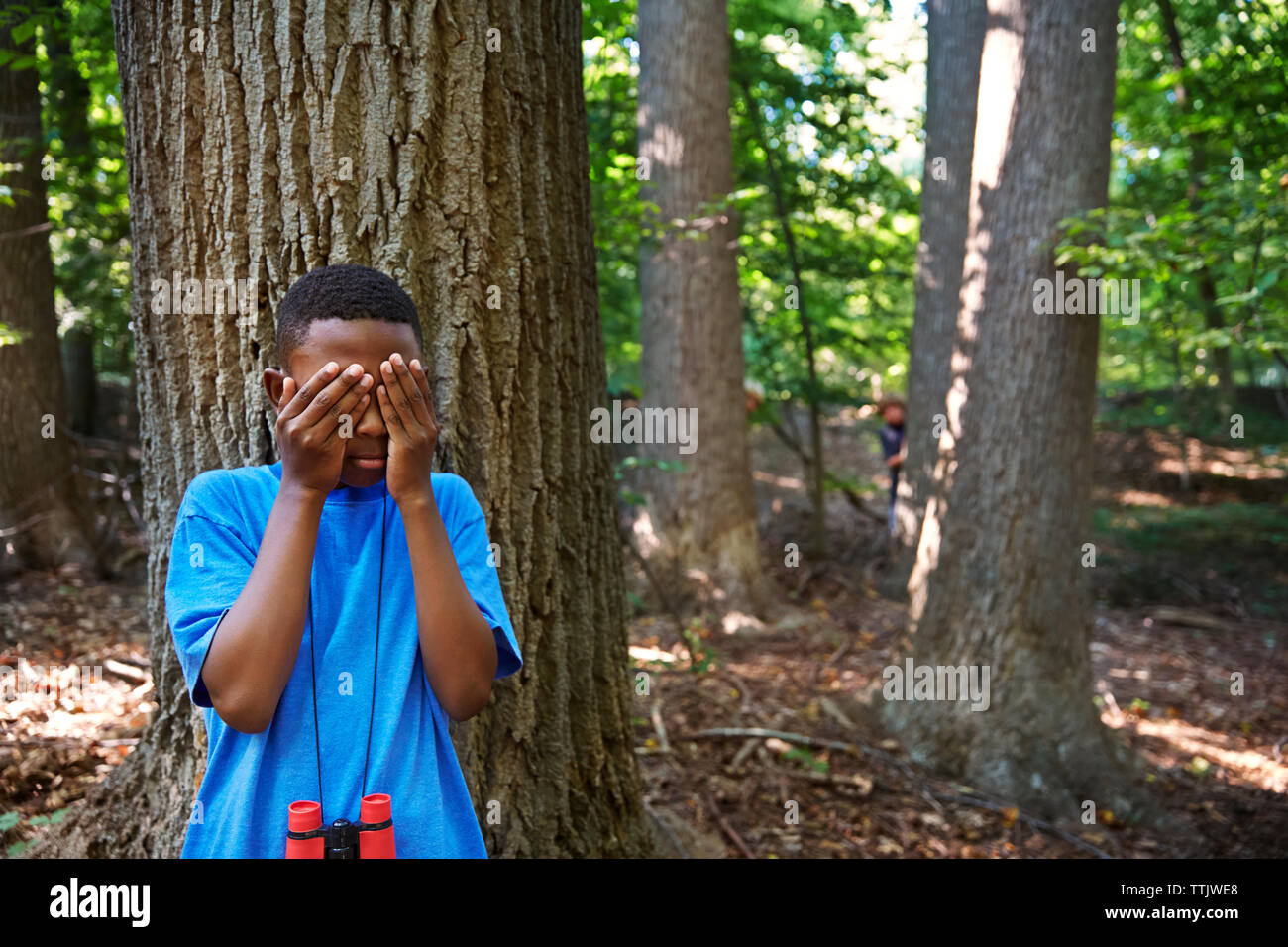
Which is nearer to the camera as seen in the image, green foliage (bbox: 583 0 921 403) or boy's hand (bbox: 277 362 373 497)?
boy's hand (bbox: 277 362 373 497)

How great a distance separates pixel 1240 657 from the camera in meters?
7.85

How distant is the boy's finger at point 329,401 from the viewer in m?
1.55

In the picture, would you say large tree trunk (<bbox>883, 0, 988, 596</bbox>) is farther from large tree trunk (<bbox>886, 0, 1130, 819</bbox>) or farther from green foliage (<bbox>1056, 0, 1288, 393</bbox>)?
large tree trunk (<bbox>886, 0, 1130, 819</bbox>)

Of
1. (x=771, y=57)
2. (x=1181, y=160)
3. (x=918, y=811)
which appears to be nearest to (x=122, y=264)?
(x=771, y=57)

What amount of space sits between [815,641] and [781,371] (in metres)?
4.24

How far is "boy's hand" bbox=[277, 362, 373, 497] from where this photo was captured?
5.09ft

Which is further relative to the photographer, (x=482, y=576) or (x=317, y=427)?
(x=482, y=576)

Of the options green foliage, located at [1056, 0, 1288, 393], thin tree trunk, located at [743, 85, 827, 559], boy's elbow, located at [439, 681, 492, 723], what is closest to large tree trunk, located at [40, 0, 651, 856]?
boy's elbow, located at [439, 681, 492, 723]

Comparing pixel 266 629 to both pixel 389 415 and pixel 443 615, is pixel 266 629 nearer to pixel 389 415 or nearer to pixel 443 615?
pixel 443 615

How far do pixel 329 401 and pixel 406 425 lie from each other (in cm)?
15

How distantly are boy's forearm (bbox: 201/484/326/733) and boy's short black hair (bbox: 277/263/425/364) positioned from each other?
0.39 m

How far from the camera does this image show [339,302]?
1.77 meters

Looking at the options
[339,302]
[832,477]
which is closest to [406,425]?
[339,302]

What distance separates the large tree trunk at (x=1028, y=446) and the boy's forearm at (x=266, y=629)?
449 centimetres
